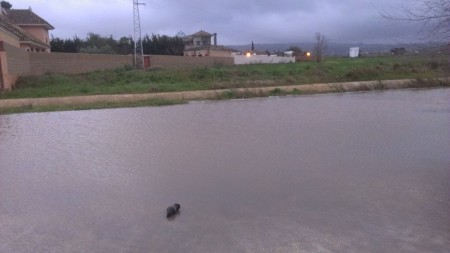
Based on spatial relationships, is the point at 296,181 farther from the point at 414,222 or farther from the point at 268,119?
the point at 268,119

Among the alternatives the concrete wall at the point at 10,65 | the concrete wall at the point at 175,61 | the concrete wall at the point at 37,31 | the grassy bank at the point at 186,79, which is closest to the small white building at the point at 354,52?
the grassy bank at the point at 186,79

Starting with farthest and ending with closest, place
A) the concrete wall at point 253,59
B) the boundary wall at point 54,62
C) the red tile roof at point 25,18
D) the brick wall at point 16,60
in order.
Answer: the concrete wall at point 253,59
the red tile roof at point 25,18
the brick wall at point 16,60
the boundary wall at point 54,62

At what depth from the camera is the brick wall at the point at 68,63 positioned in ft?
91.7

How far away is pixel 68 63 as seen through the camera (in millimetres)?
30031

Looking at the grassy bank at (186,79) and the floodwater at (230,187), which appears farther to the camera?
the grassy bank at (186,79)

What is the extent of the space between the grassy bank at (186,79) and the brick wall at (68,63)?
1.41 meters

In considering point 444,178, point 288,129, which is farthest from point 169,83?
point 444,178

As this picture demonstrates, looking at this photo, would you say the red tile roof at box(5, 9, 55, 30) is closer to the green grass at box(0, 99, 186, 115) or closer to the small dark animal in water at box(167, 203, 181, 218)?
the green grass at box(0, 99, 186, 115)

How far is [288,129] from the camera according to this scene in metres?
12.4

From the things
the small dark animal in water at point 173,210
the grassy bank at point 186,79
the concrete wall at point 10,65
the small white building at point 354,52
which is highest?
the small white building at point 354,52

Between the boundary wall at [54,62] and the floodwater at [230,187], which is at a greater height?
the boundary wall at [54,62]

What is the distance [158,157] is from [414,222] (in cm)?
516

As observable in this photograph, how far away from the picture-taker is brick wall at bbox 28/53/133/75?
91.7 ft

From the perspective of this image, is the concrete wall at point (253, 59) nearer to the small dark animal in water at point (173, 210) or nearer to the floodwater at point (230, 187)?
the floodwater at point (230, 187)
